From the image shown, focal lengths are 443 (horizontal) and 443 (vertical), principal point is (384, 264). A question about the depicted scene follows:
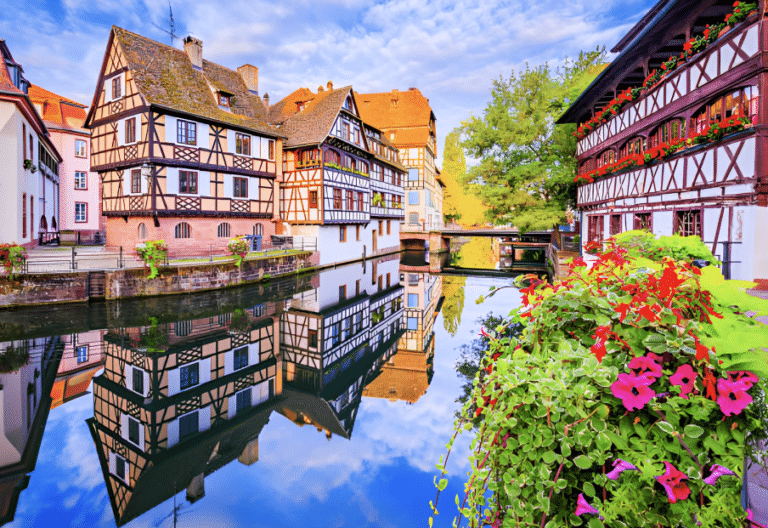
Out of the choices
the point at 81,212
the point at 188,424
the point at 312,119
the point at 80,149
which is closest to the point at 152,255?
the point at 188,424

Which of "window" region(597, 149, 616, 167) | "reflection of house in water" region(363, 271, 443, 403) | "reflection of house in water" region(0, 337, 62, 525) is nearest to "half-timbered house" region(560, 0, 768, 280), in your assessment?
"window" region(597, 149, 616, 167)

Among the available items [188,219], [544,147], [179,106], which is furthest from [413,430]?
[544,147]

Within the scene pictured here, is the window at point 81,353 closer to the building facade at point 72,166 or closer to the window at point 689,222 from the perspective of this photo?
the window at point 689,222

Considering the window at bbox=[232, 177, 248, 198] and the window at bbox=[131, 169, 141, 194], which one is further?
the window at bbox=[232, 177, 248, 198]

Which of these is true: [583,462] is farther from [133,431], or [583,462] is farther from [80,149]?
[80,149]

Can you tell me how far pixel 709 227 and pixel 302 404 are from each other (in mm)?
11994

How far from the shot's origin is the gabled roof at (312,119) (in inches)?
1131

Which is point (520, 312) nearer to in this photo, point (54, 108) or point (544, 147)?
point (544, 147)

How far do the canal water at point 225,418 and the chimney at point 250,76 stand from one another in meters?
21.4

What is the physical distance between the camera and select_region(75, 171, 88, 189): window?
117 ft

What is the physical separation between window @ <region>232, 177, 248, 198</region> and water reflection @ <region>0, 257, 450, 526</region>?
11.0m

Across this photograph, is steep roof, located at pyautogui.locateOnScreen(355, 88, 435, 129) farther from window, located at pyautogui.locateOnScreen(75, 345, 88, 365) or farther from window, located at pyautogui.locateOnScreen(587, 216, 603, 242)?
window, located at pyautogui.locateOnScreen(75, 345, 88, 365)

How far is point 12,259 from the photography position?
1458cm

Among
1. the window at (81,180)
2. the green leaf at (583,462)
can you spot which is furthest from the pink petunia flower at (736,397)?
the window at (81,180)
